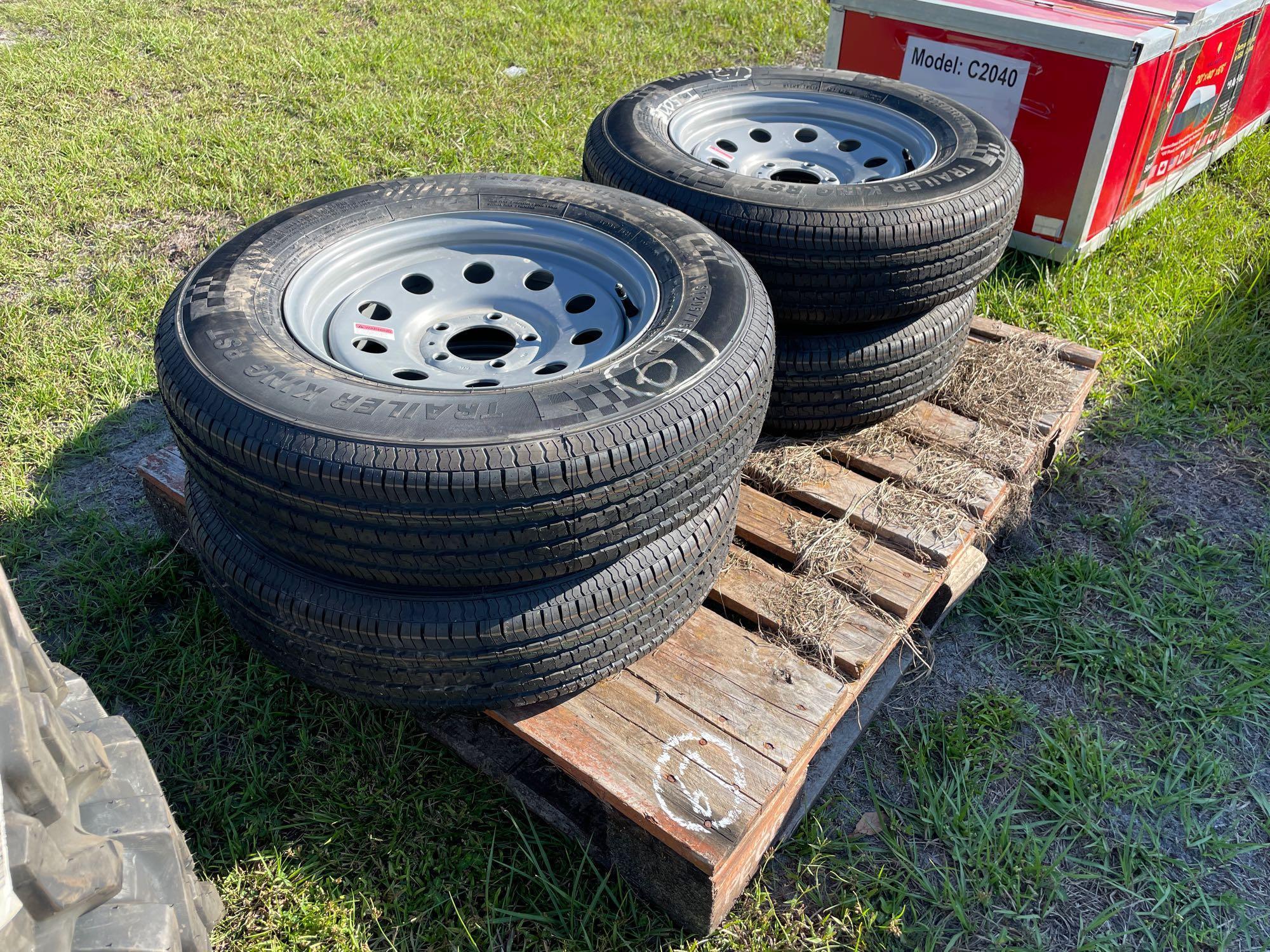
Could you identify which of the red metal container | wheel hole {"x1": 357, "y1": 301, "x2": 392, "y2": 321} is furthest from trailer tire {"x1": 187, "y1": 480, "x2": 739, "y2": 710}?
the red metal container

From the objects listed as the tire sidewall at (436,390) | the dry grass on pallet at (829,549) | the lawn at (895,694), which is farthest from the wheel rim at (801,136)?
the dry grass on pallet at (829,549)

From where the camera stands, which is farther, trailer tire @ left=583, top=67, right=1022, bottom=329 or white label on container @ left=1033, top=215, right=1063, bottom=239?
white label on container @ left=1033, top=215, right=1063, bottom=239

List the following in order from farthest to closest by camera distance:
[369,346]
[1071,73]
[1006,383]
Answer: [1071,73] → [1006,383] → [369,346]

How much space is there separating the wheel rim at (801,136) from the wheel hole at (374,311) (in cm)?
127

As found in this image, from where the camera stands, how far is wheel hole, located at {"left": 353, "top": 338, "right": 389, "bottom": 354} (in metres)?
2.48

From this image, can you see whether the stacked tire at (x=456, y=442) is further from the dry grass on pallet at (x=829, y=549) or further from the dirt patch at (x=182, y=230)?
the dirt patch at (x=182, y=230)

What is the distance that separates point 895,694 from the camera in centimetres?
276

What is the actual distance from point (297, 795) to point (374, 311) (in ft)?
4.23

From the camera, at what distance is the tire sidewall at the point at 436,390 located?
1867mm

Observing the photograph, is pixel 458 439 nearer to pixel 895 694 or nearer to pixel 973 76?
pixel 895 694

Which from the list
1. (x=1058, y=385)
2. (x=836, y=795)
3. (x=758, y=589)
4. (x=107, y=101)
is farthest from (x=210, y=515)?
(x=107, y=101)

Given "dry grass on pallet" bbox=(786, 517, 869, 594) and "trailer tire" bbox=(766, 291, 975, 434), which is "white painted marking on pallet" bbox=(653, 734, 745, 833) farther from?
"trailer tire" bbox=(766, 291, 975, 434)

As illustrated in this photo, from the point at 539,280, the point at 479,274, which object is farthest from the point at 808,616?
the point at 479,274

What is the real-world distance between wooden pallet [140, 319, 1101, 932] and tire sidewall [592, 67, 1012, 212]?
818 millimetres
